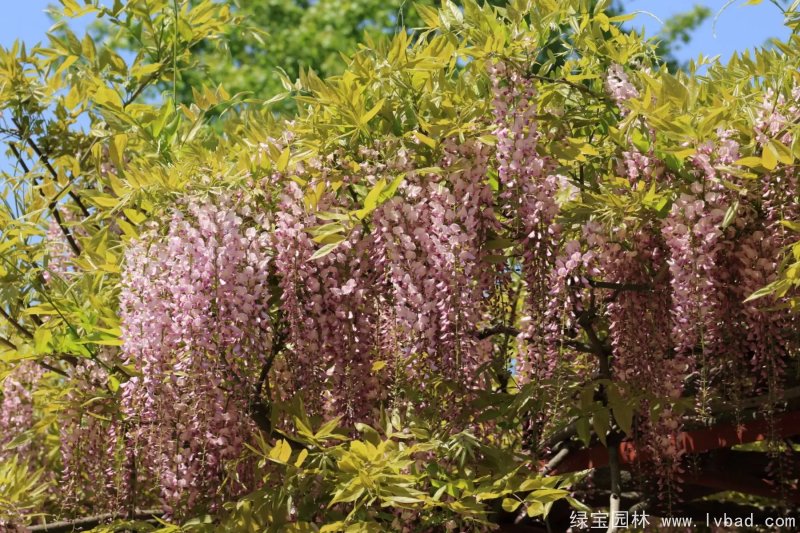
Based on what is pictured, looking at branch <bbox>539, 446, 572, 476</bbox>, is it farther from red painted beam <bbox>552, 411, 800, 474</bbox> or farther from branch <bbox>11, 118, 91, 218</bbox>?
branch <bbox>11, 118, 91, 218</bbox>

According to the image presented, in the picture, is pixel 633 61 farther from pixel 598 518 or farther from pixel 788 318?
pixel 598 518

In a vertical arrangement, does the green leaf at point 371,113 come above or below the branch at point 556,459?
above

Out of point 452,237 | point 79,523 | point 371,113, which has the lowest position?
point 79,523

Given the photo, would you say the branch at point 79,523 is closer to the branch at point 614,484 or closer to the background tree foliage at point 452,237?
the background tree foliage at point 452,237

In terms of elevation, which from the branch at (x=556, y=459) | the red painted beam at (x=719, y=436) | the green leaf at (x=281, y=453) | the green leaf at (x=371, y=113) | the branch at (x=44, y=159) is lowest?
the green leaf at (x=281, y=453)

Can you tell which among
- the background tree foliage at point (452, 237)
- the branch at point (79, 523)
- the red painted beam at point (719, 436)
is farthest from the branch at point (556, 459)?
the branch at point (79, 523)

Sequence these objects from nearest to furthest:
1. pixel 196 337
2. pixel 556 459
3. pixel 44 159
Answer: pixel 196 337
pixel 556 459
pixel 44 159

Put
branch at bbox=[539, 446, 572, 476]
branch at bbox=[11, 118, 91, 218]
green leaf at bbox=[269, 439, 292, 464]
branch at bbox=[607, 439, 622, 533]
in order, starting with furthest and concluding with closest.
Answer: branch at bbox=[11, 118, 91, 218] → branch at bbox=[539, 446, 572, 476] → branch at bbox=[607, 439, 622, 533] → green leaf at bbox=[269, 439, 292, 464]

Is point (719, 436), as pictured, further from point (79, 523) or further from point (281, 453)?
point (79, 523)

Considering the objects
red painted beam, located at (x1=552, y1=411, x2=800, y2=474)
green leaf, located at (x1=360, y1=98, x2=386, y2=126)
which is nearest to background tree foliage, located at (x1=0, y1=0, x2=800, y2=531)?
green leaf, located at (x1=360, y1=98, x2=386, y2=126)

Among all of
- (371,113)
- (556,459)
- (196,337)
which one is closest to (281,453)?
(196,337)

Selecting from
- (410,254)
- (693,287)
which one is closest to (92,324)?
(410,254)

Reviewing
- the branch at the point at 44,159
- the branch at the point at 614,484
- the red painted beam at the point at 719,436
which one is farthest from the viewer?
the branch at the point at 44,159

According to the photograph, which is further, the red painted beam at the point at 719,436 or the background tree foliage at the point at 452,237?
the red painted beam at the point at 719,436
